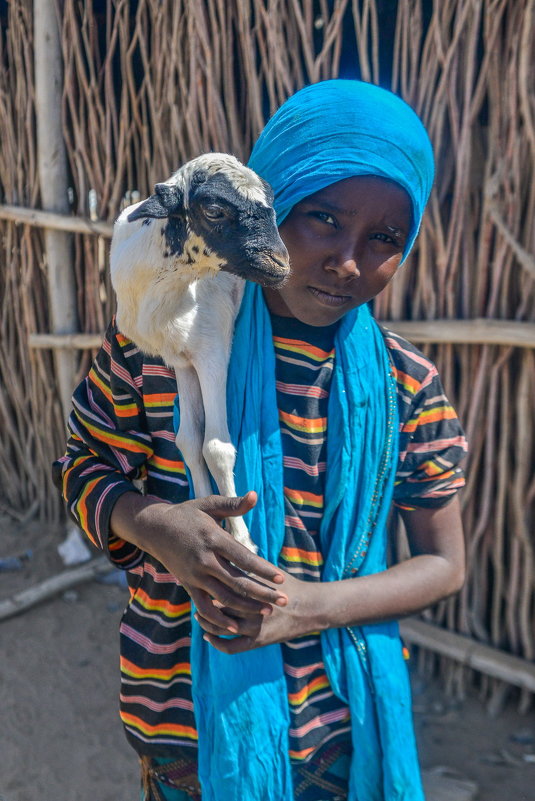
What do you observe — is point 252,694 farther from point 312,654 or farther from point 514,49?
point 514,49

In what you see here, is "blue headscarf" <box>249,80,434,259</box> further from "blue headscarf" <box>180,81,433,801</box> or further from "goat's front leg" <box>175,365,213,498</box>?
"goat's front leg" <box>175,365,213,498</box>

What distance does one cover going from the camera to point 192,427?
1.24m

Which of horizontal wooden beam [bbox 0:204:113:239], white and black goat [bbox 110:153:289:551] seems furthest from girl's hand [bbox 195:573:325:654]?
horizontal wooden beam [bbox 0:204:113:239]

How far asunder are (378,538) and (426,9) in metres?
2.46

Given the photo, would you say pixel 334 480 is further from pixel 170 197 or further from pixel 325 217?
pixel 170 197

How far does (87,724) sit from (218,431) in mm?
2681

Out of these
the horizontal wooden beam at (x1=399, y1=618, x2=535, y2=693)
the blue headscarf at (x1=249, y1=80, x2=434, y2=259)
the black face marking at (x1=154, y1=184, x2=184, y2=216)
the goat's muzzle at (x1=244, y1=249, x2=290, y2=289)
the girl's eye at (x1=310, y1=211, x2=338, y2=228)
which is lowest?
the horizontal wooden beam at (x1=399, y1=618, x2=535, y2=693)

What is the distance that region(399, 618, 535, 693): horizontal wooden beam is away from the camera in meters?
3.05

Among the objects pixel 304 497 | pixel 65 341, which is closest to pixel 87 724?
pixel 65 341

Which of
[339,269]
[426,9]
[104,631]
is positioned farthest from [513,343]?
[104,631]

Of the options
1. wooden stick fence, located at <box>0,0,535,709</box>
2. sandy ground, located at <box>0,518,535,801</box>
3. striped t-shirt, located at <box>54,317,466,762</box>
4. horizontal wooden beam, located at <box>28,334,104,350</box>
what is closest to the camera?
striped t-shirt, located at <box>54,317,466,762</box>

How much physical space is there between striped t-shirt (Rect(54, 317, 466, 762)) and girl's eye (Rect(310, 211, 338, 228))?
8.1 inches

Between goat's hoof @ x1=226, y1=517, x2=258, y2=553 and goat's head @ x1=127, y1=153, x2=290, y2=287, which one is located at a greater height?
goat's head @ x1=127, y1=153, x2=290, y2=287

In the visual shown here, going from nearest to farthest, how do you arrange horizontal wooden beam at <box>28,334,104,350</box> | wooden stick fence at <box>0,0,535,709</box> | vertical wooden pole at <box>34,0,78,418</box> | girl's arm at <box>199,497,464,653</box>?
girl's arm at <box>199,497,464,653</box> → wooden stick fence at <box>0,0,535,709</box> → vertical wooden pole at <box>34,0,78,418</box> → horizontal wooden beam at <box>28,334,104,350</box>
